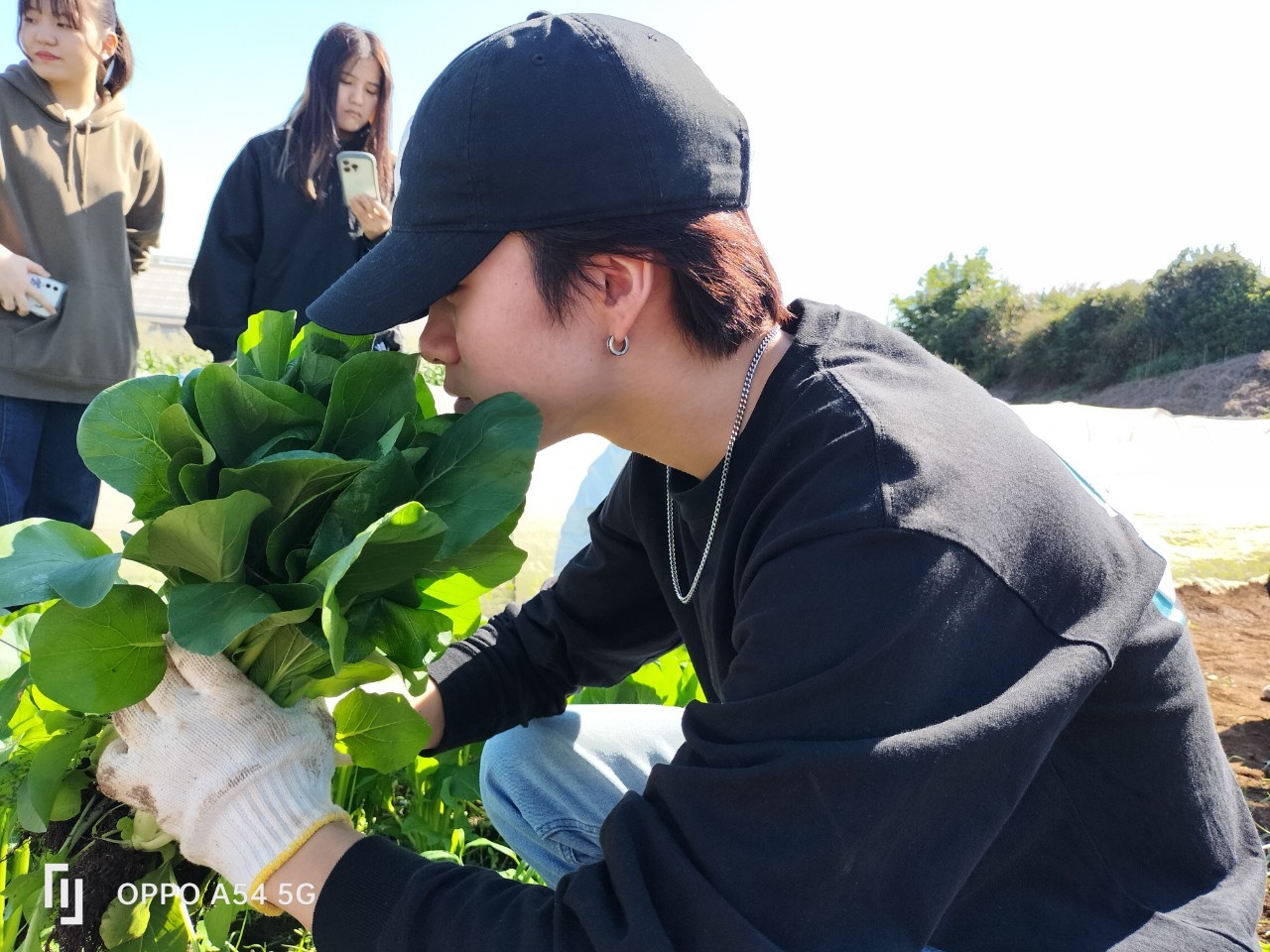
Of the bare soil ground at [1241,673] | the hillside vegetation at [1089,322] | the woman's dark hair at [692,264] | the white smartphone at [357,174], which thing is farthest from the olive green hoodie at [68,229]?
the hillside vegetation at [1089,322]

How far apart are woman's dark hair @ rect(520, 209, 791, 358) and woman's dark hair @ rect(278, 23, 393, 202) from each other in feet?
6.40

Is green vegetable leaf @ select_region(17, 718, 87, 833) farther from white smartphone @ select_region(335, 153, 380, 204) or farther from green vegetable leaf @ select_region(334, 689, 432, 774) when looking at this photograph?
white smartphone @ select_region(335, 153, 380, 204)

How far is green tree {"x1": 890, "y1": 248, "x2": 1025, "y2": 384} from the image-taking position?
22.6 metres

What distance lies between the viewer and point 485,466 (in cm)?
114

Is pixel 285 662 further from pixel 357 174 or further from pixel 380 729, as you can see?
pixel 357 174

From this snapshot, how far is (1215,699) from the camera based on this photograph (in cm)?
330

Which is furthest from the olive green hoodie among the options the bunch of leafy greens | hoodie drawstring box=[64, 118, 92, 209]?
the bunch of leafy greens

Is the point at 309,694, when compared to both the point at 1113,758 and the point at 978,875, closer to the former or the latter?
the point at 978,875

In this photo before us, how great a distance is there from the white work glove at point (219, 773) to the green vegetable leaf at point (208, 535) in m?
0.14

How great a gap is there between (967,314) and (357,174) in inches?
871

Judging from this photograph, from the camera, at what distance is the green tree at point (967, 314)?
22562 millimetres

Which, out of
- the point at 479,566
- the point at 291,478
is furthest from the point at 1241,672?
the point at 291,478

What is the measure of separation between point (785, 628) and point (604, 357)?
1.41ft

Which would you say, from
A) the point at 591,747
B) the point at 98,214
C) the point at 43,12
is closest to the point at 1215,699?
the point at 591,747
